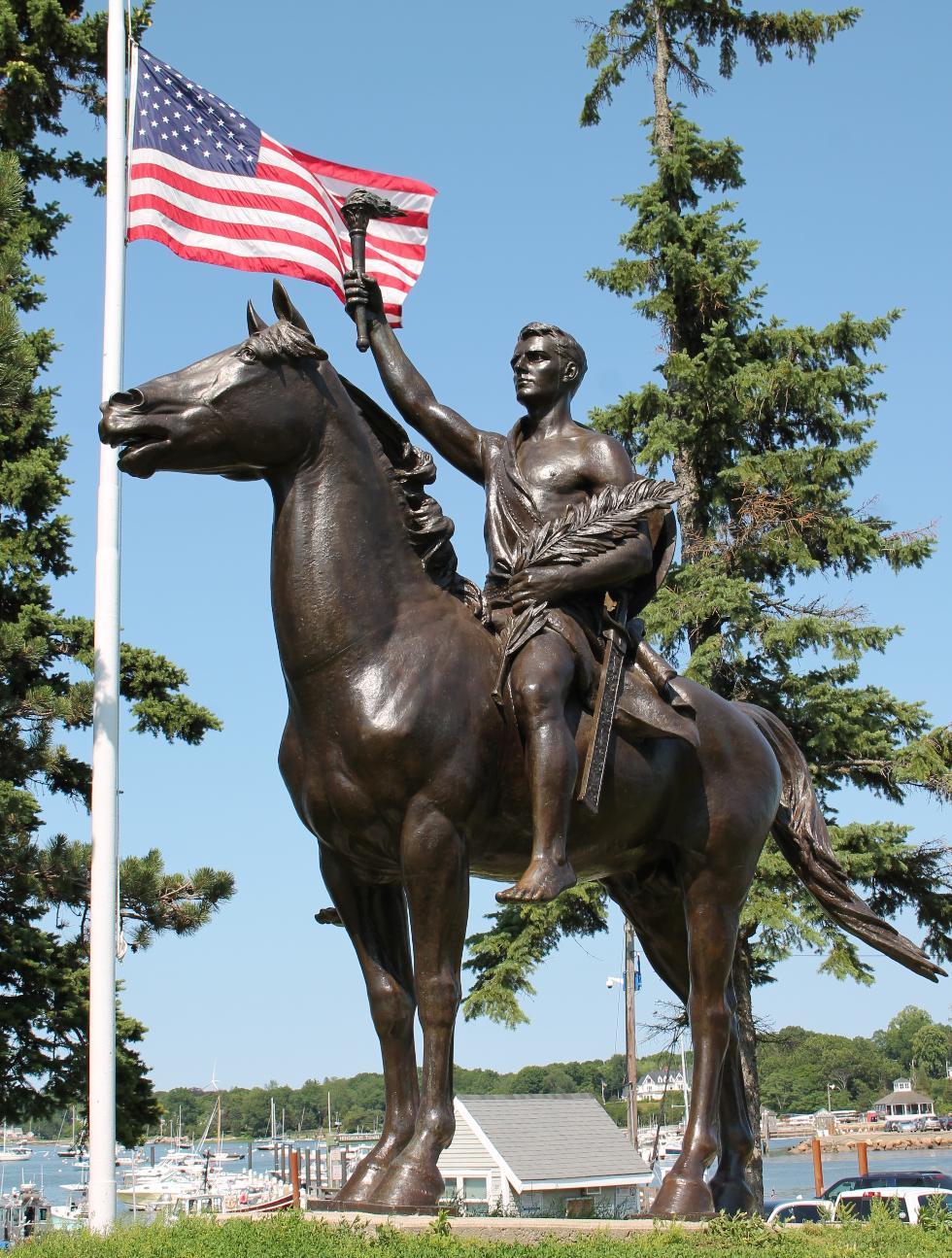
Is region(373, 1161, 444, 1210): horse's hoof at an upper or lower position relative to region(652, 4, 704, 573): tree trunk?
lower

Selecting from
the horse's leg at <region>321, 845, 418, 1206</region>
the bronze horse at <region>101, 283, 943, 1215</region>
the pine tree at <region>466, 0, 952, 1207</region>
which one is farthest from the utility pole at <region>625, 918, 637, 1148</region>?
the horse's leg at <region>321, 845, 418, 1206</region>

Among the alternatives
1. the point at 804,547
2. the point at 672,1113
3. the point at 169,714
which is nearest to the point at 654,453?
the point at 804,547

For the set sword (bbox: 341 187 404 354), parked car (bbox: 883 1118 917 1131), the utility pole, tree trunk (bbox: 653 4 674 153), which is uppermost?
tree trunk (bbox: 653 4 674 153)

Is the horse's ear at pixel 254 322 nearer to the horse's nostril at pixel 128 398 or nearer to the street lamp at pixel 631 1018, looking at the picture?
the horse's nostril at pixel 128 398

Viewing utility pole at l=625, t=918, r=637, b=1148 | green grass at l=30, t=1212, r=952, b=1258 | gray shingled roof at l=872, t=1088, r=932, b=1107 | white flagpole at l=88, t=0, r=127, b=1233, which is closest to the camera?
green grass at l=30, t=1212, r=952, b=1258

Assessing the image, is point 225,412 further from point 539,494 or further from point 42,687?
point 42,687

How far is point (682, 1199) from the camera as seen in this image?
5.20 meters

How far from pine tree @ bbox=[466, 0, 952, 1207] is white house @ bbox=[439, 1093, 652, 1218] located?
555cm

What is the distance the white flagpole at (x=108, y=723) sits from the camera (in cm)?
1108

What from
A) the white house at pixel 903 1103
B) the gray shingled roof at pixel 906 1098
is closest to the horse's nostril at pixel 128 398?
the white house at pixel 903 1103

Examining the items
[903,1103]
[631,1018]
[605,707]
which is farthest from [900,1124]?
[605,707]

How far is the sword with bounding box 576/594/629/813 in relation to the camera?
5422mm

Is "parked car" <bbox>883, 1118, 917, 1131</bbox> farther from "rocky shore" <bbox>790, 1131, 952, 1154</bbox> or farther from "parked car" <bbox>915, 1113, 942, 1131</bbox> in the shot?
"rocky shore" <bbox>790, 1131, 952, 1154</bbox>

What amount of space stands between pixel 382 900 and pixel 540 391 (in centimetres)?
230
